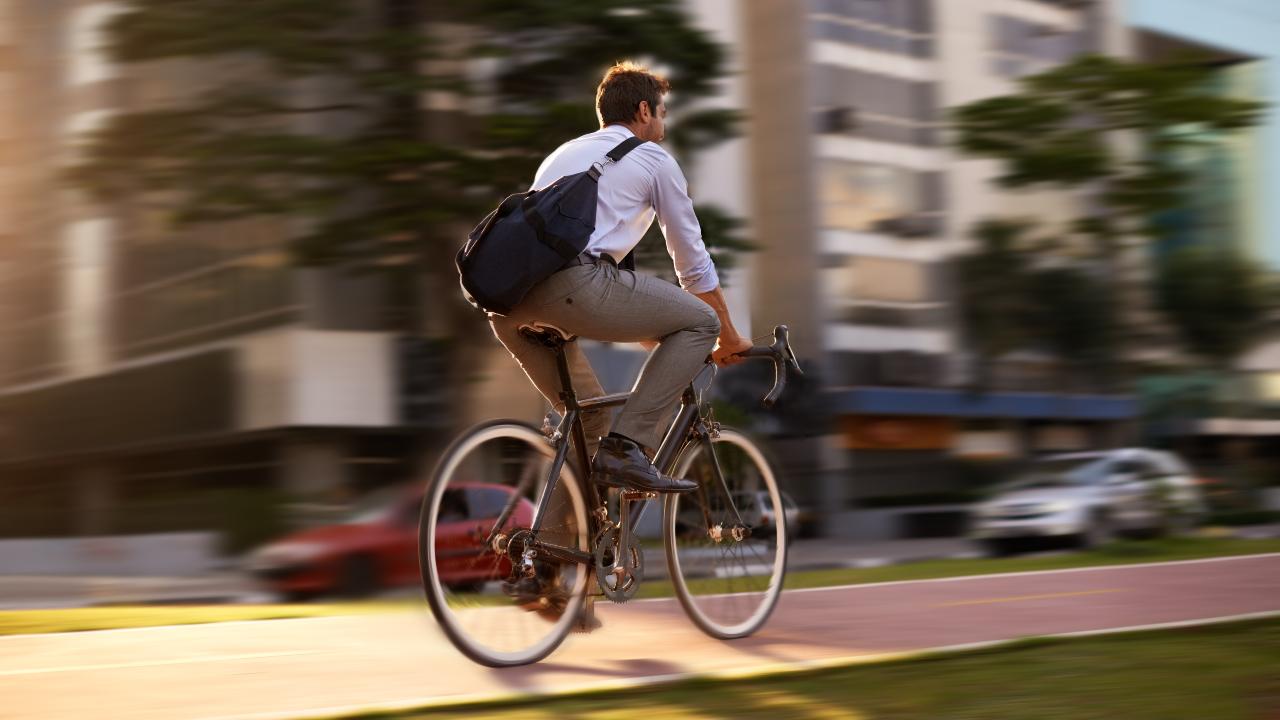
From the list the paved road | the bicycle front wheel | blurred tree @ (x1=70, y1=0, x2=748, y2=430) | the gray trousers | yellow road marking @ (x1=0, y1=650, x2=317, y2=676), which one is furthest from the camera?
blurred tree @ (x1=70, y1=0, x2=748, y2=430)

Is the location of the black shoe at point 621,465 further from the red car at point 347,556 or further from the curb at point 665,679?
the red car at point 347,556

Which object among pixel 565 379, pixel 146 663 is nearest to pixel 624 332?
pixel 565 379

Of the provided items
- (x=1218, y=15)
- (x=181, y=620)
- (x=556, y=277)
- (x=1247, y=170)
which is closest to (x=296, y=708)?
(x=556, y=277)

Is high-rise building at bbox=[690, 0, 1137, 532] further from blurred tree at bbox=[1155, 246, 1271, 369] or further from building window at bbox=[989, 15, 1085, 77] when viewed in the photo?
blurred tree at bbox=[1155, 246, 1271, 369]

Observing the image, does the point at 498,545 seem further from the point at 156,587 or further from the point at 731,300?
the point at 731,300

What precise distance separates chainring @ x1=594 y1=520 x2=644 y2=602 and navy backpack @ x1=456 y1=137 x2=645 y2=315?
3.03 feet

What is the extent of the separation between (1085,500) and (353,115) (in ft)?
34.6

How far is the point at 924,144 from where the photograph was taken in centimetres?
4106

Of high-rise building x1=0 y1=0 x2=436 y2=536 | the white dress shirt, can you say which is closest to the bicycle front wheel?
the white dress shirt

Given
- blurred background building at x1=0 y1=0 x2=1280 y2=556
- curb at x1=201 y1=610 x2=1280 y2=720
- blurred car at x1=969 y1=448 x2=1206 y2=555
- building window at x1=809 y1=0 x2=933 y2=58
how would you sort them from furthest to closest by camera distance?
building window at x1=809 y1=0 x2=933 y2=58 < blurred background building at x1=0 y1=0 x2=1280 y2=556 < blurred car at x1=969 y1=448 x2=1206 y2=555 < curb at x1=201 y1=610 x2=1280 y2=720

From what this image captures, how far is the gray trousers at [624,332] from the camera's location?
494 cm

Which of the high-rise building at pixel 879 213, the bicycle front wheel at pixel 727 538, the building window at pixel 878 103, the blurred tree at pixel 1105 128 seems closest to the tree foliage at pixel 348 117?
the blurred tree at pixel 1105 128

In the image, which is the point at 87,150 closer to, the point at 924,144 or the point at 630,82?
the point at 630,82

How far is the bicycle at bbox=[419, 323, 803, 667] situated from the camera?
4.86 meters
